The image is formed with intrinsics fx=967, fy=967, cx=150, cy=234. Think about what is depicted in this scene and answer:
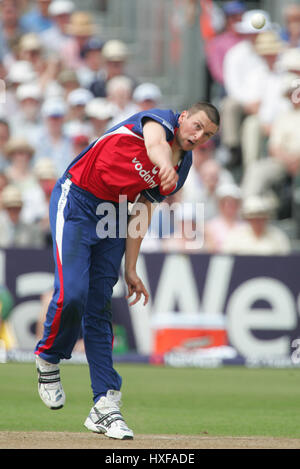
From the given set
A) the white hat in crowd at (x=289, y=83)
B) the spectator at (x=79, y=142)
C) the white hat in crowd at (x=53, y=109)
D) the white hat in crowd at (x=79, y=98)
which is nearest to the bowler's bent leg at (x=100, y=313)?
the white hat in crowd at (x=289, y=83)

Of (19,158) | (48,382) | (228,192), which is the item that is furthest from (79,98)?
(48,382)

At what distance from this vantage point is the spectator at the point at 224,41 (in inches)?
573

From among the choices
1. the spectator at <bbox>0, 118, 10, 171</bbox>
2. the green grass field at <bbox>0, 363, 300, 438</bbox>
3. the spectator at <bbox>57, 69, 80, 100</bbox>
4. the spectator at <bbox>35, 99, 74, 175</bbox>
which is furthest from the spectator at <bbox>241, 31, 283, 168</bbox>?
the green grass field at <bbox>0, 363, 300, 438</bbox>

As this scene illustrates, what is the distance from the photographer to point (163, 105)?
54.3 ft

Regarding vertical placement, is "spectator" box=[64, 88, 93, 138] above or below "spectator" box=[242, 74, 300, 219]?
above

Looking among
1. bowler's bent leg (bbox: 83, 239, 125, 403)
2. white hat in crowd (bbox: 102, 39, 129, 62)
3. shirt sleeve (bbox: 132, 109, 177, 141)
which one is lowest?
bowler's bent leg (bbox: 83, 239, 125, 403)

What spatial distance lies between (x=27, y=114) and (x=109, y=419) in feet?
28.9

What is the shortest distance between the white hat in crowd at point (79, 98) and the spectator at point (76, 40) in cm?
120

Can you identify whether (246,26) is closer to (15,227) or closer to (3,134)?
(3,134)

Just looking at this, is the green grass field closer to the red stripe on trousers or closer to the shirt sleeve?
the red stripe on trousers

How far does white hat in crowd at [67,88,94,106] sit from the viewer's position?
14391 millimetres

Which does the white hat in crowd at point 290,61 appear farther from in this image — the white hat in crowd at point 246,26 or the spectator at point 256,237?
the spectator at point 256,237
